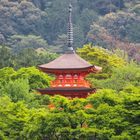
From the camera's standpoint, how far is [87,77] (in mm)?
51125

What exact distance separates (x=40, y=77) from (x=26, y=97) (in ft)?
16.3

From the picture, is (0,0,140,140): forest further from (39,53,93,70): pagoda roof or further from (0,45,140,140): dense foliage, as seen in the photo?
(39,53,93,70): pagoda roof

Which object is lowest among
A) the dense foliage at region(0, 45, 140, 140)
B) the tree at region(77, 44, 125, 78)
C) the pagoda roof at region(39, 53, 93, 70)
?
the tree at region(77, 44, 125, 78)

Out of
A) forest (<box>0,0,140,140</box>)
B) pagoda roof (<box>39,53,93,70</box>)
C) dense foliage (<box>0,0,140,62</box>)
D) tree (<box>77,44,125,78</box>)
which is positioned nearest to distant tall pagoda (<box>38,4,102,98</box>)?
pagoda roof (<box>39,53,93,70</box>)

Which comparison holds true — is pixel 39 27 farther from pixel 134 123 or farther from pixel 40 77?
pixel 134 123

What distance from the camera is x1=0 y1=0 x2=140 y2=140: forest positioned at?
96.8 feet

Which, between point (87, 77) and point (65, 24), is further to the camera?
point (65, 24)

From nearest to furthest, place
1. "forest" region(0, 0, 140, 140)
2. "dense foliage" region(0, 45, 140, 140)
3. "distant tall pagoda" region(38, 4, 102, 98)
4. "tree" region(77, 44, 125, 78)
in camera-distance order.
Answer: "dense foliage" region(0, 45, 140, 140), "forest" region(0, 0, 140, 140), "distant tall pagoda" region(38, 4, 102, 98), "tree" region(77, 44, 125, 78)

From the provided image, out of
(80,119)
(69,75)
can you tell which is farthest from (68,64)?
(80,119)

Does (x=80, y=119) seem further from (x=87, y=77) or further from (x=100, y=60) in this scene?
(x=100, y=60)

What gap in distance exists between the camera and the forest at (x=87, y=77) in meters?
29.5

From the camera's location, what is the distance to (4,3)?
96812 millimetres

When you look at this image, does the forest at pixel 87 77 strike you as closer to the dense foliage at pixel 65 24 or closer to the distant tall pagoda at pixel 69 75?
the dense foliage at pixel 65 24

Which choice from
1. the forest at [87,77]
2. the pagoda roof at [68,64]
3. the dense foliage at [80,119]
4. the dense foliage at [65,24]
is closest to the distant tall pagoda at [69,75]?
the pagoda roof at [68,64]
